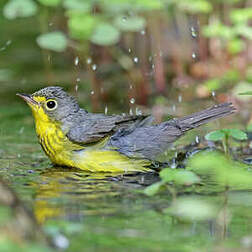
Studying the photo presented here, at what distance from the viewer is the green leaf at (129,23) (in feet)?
26.5

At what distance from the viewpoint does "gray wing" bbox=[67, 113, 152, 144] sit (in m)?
6.21

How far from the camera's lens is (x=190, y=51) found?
1095cm

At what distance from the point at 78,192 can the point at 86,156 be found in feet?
3.03

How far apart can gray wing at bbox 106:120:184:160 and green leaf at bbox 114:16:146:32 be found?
6.10ft

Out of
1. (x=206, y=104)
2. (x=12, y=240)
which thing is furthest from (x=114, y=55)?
(x=12, y=240)

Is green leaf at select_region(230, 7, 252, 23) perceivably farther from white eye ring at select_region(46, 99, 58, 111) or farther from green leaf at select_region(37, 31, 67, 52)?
white eye ring at select_region(46, 99, 58, 111)

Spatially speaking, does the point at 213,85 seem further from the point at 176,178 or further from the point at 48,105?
the point at 176,178

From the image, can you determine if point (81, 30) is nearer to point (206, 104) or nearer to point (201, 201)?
point (206, 104)

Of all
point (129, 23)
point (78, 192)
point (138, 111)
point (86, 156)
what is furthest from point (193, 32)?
point (78, 192)

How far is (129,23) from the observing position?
816cm

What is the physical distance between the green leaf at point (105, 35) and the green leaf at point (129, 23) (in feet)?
0.52

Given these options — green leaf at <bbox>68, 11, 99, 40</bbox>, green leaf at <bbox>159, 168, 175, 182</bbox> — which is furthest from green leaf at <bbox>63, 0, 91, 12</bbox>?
green leaf at <bbox>159, 168, 175, 182</bbox>

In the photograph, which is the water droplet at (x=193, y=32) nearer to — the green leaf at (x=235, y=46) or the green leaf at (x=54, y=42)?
the green leaf at (x=235, y=46)

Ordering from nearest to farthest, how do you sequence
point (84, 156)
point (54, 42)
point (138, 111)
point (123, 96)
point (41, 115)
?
point (84, 156)
point (41, 115)
point (54, 42)
point (138, 111)
point (123, 96)
